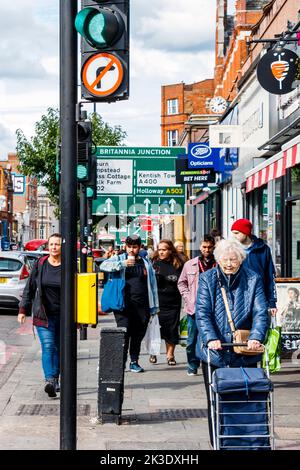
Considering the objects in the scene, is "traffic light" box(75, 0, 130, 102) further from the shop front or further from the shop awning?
the shop front

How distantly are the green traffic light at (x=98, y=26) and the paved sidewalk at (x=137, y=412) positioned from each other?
327 centimetres

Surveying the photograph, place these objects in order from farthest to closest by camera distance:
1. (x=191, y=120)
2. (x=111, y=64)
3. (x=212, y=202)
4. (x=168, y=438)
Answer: (x=212, y=202)
(x=191, y=120)
(x=168, y=438)
(x=111, y=64)

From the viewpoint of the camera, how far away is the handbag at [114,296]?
1080 cm

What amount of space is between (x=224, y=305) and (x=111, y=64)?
202 cm

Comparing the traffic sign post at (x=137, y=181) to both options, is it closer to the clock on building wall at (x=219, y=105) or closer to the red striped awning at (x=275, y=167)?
the clock on building wall at (x=219, y=105)

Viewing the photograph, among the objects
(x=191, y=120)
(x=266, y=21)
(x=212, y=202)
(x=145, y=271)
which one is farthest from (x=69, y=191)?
(x=212, y=202)

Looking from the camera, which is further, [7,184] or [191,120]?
[7,184]

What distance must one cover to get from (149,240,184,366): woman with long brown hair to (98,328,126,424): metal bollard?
404 cm

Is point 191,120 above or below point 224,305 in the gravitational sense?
above

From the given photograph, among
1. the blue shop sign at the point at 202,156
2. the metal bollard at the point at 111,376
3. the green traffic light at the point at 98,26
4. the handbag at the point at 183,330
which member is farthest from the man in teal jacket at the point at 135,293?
the blue shop sign at the point at 202,156

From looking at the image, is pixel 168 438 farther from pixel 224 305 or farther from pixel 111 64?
pixel 111 64

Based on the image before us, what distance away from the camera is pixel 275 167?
43.0 feet

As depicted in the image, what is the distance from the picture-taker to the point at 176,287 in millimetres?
12609

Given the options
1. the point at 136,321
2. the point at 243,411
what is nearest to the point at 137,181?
the point at 136,321
